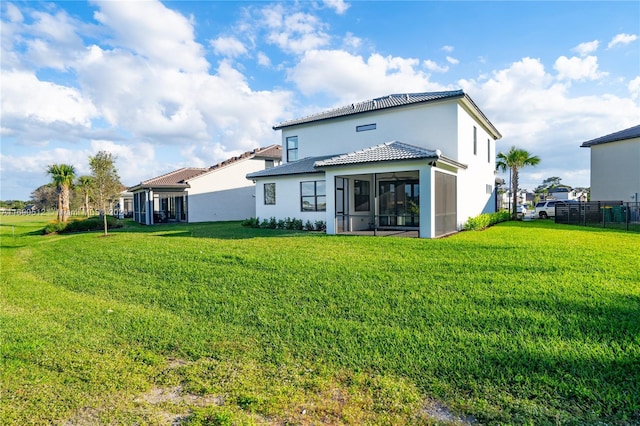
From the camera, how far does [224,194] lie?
1145 inches

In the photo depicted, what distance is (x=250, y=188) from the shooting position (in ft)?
98.8

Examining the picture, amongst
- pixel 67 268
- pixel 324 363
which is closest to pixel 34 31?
pixel 67 268

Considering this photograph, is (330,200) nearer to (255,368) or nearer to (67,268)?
(67,268)

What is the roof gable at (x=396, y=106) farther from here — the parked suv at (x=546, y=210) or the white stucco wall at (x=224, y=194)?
the parked suv at (x=546, y=210)

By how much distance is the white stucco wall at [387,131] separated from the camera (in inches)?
623

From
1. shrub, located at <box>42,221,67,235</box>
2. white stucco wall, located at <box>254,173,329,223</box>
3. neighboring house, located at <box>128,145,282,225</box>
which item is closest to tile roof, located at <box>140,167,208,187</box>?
neighboring house, located at <box>128,145,282,225</box>

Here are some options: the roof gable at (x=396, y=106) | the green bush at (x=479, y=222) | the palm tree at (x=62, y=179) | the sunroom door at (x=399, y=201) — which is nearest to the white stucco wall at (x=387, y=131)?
the roof gable at (x=396, y=106)

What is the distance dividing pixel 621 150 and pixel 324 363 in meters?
29.5

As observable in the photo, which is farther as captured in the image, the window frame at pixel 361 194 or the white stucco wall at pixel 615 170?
the white stucco wall at pixel 615 170

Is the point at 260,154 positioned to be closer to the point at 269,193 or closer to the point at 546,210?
the point at 269,193

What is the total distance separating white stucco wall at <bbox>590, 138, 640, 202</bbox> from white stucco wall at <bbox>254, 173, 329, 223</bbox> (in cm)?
2170

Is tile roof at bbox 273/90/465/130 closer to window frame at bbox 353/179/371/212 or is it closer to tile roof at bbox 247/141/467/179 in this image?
tile roof at bbox 247/141/467/179

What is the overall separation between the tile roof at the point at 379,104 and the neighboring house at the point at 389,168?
0.06 metres

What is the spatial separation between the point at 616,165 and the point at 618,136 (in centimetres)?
199
